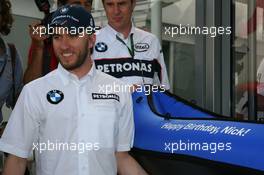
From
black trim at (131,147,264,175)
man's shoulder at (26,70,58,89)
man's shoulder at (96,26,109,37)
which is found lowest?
black trim at (131,147,264,175)

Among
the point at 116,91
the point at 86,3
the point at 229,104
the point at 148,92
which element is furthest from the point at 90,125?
the point at 229,104

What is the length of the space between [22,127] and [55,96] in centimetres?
17

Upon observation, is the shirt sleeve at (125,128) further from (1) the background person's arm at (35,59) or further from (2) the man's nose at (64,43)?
(1) the background person's arm at (35,59)

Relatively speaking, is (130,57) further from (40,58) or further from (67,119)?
(67,119)

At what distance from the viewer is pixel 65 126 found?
1982 mm

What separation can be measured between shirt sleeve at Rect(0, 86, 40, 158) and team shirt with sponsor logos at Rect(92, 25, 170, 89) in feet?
2.71

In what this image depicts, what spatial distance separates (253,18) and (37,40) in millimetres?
1503

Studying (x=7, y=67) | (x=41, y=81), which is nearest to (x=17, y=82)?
(x=7, y=67)

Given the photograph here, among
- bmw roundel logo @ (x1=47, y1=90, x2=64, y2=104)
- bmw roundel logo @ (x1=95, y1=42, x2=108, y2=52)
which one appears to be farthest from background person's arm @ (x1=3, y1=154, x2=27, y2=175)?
bmw roundel logo @ (x1=95, y1=42, x2=108, y2=52)

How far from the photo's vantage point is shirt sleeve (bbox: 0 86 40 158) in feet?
6.39

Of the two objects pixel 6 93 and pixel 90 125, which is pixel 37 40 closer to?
pixel 6 93

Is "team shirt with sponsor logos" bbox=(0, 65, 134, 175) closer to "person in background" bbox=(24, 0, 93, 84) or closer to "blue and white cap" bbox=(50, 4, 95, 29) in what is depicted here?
"blue and white cap" bbox=(50, 4, 95, 29)

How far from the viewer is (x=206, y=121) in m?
2.37

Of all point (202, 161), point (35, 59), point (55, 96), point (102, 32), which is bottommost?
point (202, 161)
